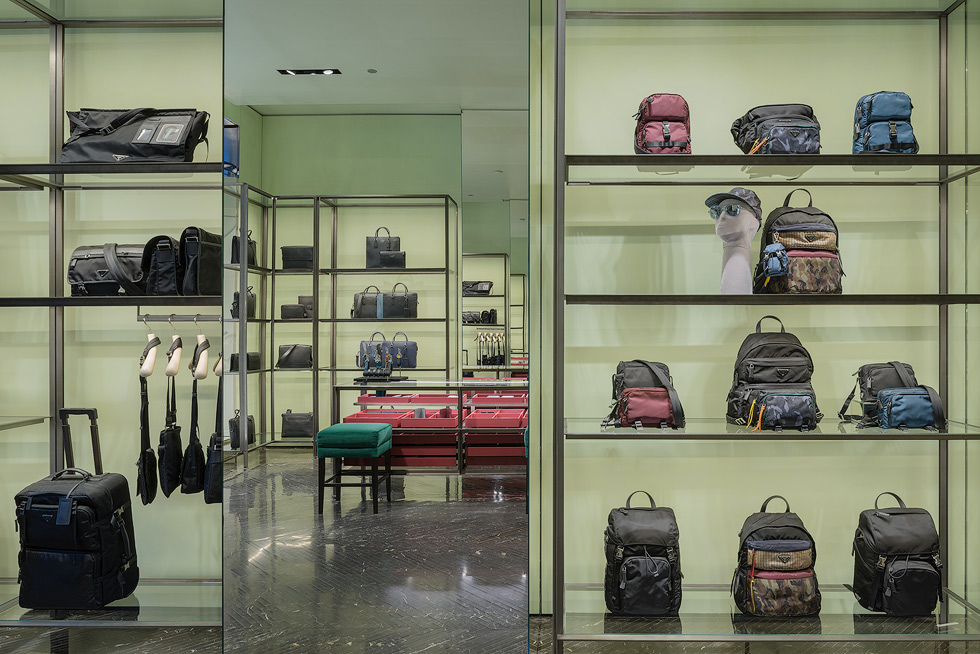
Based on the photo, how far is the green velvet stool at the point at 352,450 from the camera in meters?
3.28

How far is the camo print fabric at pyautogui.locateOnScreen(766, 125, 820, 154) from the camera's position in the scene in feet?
9.12

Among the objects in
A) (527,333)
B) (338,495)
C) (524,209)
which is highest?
(524,209)

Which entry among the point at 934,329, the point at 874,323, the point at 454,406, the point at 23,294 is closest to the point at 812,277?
the point at 874,323

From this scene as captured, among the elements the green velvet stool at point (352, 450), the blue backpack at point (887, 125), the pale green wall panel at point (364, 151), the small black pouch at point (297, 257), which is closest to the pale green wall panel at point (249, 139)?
the pale green wall panel at point (364, 151)

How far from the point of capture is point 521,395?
3.13 m

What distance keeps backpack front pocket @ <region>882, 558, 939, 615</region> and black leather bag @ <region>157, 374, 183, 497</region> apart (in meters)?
3.35

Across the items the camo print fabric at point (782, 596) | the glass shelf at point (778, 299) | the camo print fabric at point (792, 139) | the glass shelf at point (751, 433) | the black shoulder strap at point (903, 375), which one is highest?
the camo print fabric at point (792, 139)

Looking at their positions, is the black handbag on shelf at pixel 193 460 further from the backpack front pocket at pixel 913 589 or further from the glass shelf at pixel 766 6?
the backpack front pocket at pixel 913 589

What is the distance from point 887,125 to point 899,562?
6.24ft

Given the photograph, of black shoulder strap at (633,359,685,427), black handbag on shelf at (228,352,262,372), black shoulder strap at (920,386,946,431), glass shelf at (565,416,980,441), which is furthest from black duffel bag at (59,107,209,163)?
black shoulder strap at (920,386,946,431)

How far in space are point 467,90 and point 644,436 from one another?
1879 millimetres

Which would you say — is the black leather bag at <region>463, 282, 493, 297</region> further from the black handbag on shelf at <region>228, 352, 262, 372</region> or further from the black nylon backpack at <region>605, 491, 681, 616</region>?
the black nylon backpack at <region>605, 491, 681, 616</region>

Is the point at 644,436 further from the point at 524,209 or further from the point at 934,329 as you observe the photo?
the point at 934,329

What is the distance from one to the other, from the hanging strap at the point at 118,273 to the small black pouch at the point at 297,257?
67 centimetres
